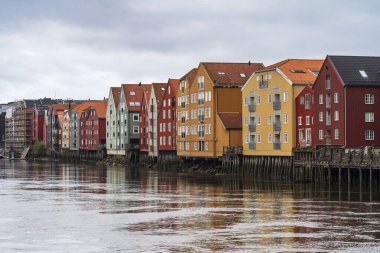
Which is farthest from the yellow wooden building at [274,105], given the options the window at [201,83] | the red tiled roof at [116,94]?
the red tiled roof at [116,94]

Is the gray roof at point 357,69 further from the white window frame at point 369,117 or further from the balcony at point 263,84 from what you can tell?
the balcony at point 263,84

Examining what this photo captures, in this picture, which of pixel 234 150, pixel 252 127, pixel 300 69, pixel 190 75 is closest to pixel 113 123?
pixel 190 75

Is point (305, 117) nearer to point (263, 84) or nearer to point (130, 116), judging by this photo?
point (263, 84)

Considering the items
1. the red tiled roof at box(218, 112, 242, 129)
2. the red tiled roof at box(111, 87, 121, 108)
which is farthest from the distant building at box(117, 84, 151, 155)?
the red tiled roof at box(218, 112, 242, 129)

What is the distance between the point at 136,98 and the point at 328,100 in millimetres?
81281

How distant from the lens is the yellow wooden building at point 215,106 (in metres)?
112

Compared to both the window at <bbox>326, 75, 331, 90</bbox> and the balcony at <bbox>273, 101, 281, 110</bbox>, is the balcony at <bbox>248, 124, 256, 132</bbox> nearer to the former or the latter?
the balcony at <bbox>273, 101, 281, 110</bbox>

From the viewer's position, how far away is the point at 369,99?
86312 mm

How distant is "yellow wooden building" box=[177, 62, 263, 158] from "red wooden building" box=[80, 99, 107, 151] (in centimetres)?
6500

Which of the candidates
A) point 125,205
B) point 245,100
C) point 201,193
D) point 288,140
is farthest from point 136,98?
point 125,205

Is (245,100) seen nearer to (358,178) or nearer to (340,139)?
(340,139)

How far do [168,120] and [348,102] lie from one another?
184ft

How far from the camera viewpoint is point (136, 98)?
16562cm

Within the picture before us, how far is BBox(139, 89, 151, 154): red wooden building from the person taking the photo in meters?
152
